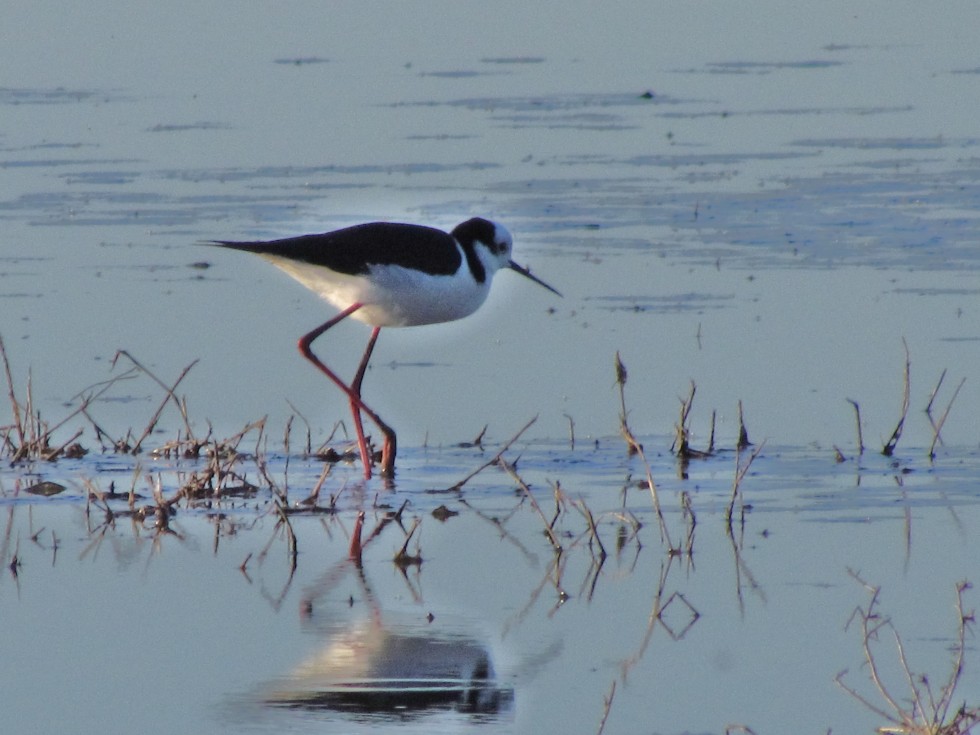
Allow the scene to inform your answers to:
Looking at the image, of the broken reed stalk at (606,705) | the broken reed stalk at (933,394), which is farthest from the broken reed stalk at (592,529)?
the broken reed stalk at (933,394)

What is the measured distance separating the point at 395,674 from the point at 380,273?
3383 millimetres

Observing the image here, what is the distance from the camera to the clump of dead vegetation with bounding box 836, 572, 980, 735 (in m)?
4.43

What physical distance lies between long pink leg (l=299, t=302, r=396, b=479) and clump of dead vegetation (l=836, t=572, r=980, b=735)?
2.62 metres

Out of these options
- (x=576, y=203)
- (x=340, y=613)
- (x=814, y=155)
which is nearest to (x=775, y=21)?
(x=814, y=155)

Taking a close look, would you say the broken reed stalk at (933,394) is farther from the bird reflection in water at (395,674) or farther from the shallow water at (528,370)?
the bird reflection in water at (395,674)

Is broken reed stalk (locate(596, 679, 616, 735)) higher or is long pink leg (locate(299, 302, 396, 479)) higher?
long pink leg (locate(299, 302, 396, 479))

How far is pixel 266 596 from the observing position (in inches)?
230

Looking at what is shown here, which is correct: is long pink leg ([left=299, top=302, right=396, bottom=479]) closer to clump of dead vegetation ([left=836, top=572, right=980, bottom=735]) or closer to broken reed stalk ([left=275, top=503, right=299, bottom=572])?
broken reed stalk ([left=275, top=503, right=299, bottom=572])

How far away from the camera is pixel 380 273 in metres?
8.27

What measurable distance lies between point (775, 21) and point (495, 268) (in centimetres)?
1685

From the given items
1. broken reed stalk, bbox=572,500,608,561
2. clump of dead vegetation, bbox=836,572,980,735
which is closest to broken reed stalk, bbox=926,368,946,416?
→ broken reed stalk, bbox=572,500,608,561

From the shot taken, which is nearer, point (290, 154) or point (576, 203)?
point (576, 203)

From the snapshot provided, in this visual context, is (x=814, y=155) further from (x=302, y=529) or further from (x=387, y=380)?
(x=302, y=529)

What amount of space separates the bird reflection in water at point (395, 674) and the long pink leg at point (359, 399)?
6.88 feet
